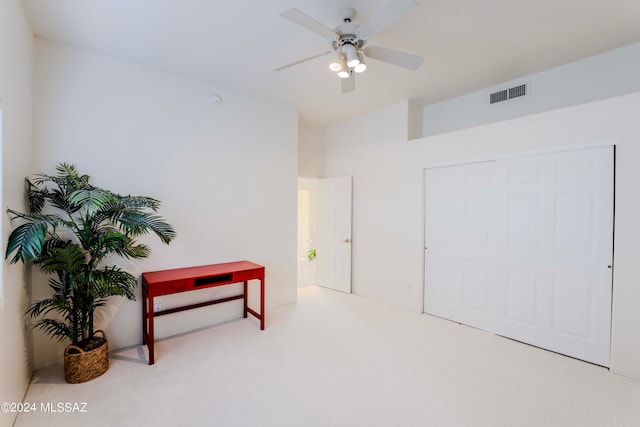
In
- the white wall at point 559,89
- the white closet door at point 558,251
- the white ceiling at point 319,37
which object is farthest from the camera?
the white wall at point 559,89

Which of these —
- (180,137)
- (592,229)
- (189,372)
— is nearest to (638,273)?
(592,229)

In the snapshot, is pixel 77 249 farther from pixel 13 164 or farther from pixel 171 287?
pixel 171 287

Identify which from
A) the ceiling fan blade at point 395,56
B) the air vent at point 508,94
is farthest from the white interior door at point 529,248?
the ceiling fan blade at point 395,56

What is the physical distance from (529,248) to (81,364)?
4.30 m

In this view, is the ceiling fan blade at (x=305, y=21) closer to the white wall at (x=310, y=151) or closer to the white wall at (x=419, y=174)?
the white wall at (x=419, y=174)

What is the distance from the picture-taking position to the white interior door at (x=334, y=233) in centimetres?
484

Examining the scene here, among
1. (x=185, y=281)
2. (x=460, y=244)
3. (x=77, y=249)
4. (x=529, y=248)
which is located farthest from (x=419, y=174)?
(x=77, y=249)

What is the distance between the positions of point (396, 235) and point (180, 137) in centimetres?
313

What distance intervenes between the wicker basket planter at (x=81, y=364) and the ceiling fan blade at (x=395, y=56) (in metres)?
3.33

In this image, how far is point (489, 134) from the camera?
3229 millimetres

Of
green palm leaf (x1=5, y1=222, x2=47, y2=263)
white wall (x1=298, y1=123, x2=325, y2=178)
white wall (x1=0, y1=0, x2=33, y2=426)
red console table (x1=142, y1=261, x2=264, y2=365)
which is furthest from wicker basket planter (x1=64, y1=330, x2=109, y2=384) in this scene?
white wall (x1=298, y1=123, x2=325, y2=178)

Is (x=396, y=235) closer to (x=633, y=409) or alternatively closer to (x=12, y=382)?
(x=633, y=409)

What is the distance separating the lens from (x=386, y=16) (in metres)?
1.79

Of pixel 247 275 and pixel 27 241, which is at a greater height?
pixel 27 241
